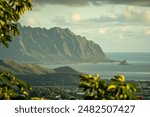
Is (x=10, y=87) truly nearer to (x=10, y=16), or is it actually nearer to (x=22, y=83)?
(x=22, y=83)

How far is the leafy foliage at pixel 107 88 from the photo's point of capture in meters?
9.28

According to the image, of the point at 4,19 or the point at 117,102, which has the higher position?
the point at 4,19

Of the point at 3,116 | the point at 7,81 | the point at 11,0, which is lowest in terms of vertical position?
the point at 3,116

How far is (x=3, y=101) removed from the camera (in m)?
11.6

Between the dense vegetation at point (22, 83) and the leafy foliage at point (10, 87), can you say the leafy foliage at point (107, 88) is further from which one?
the leafy foliage at point (10, 87)

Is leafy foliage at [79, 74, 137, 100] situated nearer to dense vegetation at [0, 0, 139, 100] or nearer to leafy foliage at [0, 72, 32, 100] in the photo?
dense vegetation at [0, 0, 139, 100]

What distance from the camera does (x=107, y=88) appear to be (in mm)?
9445

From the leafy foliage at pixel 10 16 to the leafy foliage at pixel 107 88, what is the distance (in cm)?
404

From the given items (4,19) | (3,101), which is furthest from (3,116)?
(4,19)

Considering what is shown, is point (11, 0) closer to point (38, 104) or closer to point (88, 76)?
point (38, 104)

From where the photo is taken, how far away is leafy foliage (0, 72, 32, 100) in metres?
12.2

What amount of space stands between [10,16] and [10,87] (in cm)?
204

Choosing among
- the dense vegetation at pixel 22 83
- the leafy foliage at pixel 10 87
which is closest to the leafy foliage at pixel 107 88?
the dense vegetation at pixel 22 83

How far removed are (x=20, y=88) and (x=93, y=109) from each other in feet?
11.2
